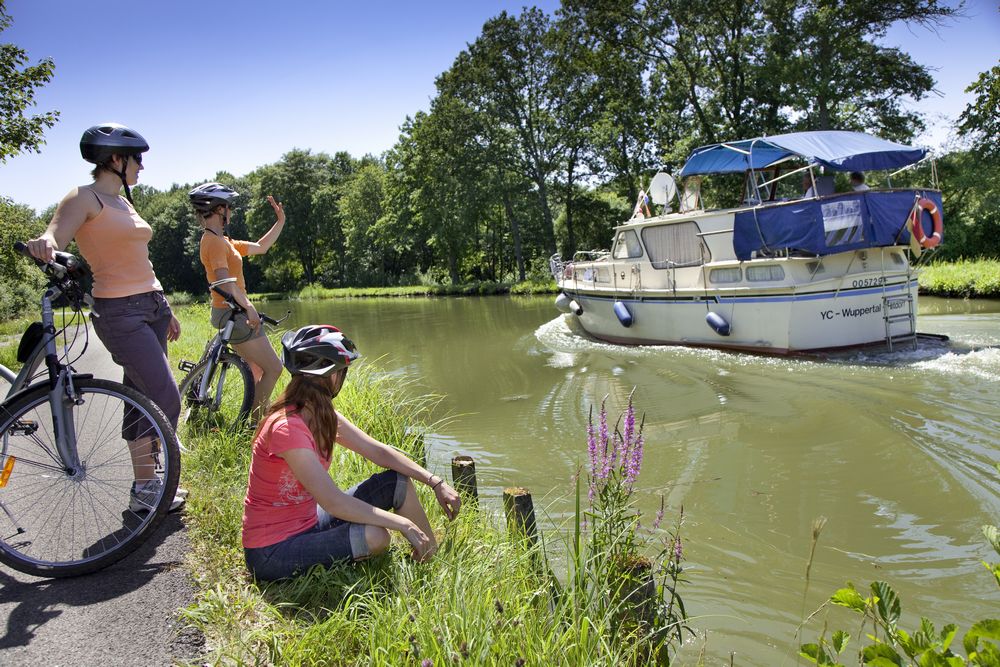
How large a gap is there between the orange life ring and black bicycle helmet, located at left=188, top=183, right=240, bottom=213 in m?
10.8

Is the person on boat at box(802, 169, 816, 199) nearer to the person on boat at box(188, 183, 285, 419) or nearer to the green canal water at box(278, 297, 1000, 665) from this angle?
the green canal water at box(278, 297, 1000, 665)

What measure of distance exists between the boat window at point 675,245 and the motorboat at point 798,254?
0.02 m

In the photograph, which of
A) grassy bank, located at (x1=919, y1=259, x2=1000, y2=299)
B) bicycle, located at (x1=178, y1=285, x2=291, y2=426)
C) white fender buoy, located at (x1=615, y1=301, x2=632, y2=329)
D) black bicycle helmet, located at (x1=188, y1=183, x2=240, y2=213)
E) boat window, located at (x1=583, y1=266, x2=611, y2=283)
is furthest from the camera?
grassy bank, located at (x1=919, y1=259, x2=1000, y2=299)

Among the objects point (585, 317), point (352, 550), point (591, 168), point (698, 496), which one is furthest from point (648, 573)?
point (591, 168)

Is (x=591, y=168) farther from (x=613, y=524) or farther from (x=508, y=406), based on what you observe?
(x=613, y=524)

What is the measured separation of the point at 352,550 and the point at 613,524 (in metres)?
1.16

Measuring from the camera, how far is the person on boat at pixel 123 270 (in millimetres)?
3375

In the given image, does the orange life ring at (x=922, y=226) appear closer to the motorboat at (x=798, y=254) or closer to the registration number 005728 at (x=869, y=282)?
the motorboat at (x=798, y=254)

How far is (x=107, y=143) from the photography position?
11.1 ft

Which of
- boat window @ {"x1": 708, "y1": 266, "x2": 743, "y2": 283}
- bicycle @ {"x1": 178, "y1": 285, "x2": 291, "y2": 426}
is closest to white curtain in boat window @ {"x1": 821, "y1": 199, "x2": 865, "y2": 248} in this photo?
boat window @ {"x1": 708, "y1": 266, "x2": 743, "y2": 283}

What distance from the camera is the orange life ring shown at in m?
10.9

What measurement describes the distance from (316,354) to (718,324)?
1076cm

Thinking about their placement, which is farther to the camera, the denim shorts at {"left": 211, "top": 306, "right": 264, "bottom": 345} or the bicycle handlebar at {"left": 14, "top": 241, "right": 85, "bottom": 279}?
the denim shorts at {"left": 211, "top": 306, "right": 264, "bottom": 345}

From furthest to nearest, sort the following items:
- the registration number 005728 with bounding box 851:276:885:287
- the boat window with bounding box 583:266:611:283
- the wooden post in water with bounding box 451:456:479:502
→ the boat window with bounding box 583:266:611:283 < the registration number 005728 with bounding box 851:276:885:287 < the wooden post in water with bounding box 451:456:479:502
